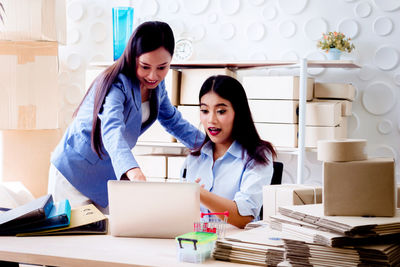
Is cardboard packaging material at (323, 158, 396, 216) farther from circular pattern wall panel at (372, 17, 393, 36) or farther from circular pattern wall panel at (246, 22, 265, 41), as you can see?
circular pattern wall panel at (246, 22, 265, 41)

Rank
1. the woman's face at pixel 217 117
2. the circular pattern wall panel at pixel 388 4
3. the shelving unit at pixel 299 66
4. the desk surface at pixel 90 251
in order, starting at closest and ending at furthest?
the desk surface at pixel 90 251
the woman's face at pixel 217 117
the shelving unit at pixel 299 66
the circular pattern wall panel at pixel 388 4

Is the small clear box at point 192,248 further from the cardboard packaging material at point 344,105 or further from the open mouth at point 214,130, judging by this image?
the cardboard packaging material at point 344,105

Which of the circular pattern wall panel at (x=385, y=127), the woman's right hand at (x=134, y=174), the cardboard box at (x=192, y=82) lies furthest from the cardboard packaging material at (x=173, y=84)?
the woman's right hand at (x=134, y=174)

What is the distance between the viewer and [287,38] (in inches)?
121

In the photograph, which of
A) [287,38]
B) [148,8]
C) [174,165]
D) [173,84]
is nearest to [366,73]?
[287,38]

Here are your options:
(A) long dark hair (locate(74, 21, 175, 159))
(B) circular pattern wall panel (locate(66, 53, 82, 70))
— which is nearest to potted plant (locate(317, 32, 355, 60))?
(A) long dark hair (locate(74, 21, 175, 159))

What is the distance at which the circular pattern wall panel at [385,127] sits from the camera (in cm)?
288

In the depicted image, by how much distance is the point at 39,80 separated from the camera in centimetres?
282

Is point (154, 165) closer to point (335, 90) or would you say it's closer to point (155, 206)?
point (335, 90)

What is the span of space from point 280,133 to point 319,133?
0.21 meters

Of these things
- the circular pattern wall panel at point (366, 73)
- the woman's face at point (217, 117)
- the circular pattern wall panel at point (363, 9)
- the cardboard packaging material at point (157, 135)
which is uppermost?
the circular pattern wall panel at point (363, 9)

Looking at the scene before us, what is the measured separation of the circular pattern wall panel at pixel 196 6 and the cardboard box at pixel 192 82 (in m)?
0.54

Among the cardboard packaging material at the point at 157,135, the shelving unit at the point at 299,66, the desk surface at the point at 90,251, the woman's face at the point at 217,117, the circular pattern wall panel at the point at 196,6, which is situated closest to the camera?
the desk surface at the point at 90,251

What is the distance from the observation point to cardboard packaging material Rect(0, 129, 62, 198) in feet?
9.57
